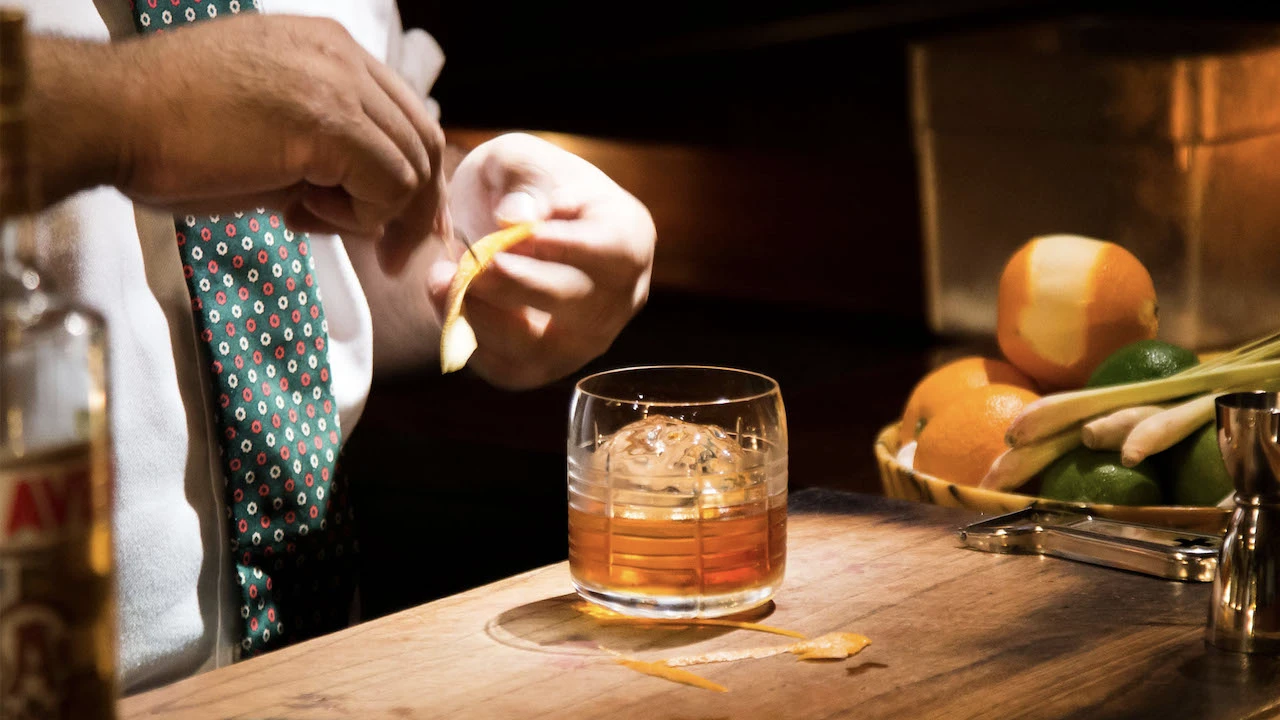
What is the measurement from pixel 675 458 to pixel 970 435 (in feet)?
1.42

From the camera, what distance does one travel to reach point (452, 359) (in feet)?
3.73

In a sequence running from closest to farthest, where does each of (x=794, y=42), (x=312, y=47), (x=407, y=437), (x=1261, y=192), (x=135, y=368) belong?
(x=312, y=47) → (x=135, y=368) → (x=407, y=437) → (x=1261, y=192) → (x=794, y=42)

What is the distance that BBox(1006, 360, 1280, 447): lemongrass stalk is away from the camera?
1.26 metres

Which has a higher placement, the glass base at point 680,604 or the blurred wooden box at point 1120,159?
the blurred wooden box at point 1120,159

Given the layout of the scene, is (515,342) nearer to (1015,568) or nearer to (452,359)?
(452,359)

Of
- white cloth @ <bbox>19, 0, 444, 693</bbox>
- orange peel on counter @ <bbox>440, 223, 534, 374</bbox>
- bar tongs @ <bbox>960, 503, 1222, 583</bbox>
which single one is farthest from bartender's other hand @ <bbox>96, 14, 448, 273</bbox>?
bar tongs @ <bbox>960, 503, 1222, 583</bbox>

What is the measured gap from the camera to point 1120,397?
127 centimetres

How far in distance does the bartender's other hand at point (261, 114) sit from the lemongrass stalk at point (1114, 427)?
0.62 metres

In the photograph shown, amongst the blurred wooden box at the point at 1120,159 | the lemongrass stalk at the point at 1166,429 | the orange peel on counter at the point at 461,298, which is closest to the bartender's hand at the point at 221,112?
the orange peel on counter at the point at 461,298

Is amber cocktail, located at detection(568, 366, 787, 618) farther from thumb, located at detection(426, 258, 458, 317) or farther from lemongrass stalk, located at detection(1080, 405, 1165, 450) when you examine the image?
lemongrass stalk, located at detection(1080, 405, 1165, 450)

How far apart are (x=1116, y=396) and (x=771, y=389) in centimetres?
38

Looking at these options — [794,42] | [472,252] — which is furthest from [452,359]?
[794,42]

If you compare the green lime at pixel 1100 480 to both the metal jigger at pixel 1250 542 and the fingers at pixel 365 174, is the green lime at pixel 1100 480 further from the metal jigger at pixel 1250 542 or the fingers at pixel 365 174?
the fingers at pixel 365 174

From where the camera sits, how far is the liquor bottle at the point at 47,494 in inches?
21.7
